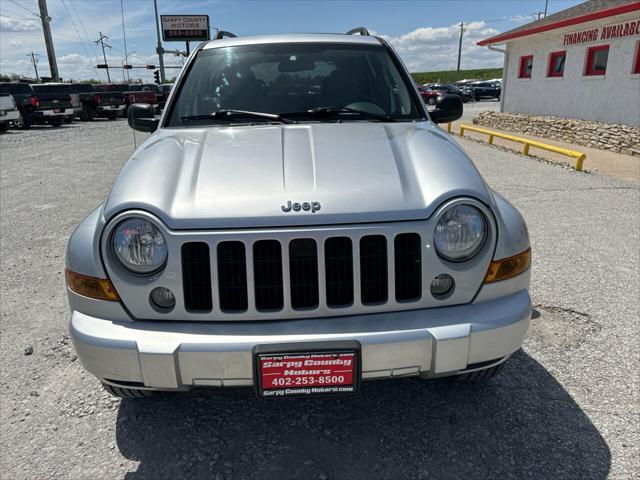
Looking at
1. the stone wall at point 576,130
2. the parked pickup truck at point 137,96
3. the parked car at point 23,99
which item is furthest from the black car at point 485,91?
the parked car at point 23,99

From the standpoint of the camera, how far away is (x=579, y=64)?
14641 millimetres

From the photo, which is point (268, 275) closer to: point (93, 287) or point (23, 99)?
point (93, 287)

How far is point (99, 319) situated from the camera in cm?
205

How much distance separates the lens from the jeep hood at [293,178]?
6.46 ft

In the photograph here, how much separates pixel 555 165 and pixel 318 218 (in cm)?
972

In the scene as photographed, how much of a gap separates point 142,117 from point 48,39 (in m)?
34.3

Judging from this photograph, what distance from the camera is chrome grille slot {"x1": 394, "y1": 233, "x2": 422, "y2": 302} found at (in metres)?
2.02

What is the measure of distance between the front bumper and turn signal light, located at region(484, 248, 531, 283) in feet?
0.48

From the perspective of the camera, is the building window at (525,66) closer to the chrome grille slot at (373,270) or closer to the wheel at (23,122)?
Answer: the chrome grille slot at (373,270)

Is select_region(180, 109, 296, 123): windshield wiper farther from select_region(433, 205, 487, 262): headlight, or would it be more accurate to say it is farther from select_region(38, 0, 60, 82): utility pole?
select_region(38, 0, 60, 82): utility pole

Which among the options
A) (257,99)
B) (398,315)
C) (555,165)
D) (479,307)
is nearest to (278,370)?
(398,315)

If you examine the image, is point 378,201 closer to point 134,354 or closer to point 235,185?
point 235,185

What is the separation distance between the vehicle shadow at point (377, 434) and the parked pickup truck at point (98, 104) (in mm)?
24375

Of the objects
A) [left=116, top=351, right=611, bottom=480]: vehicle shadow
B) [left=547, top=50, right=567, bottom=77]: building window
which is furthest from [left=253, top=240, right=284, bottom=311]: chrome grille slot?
[left=547, top=50, right=567, bottom=77]: building window
